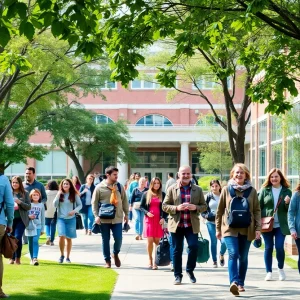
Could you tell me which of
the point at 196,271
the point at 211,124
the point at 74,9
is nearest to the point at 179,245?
the point at 196,271

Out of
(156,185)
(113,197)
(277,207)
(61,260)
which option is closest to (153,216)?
(156,185)

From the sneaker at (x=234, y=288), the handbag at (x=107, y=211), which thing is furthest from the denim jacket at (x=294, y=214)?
the handbag at (x=107, y=211)

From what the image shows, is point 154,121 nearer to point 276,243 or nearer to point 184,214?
point 276,243

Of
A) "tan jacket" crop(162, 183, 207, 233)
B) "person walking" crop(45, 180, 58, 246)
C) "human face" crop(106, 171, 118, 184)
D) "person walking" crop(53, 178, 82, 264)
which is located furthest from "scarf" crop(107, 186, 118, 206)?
"person walking" crop(45, 180, 58, 246)

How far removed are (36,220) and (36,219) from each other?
0.12ft

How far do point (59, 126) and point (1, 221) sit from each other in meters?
35.2

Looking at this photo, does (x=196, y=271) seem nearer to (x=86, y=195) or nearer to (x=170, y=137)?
(x=86, y=195)

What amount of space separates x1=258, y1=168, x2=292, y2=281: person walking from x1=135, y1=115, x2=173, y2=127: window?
58.1 m

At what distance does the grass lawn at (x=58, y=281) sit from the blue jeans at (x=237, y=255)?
1743mm

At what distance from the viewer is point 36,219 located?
1525 cm

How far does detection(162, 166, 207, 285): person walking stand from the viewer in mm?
11961

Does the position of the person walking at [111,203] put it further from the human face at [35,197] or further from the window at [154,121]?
the window at [154,121]

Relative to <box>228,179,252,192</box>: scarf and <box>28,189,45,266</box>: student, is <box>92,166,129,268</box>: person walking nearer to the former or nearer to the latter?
<box>28,189,45,266</box>: student

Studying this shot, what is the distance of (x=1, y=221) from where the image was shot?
10188 mm
